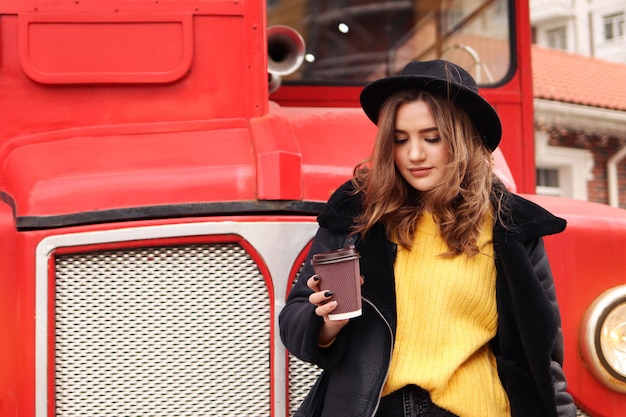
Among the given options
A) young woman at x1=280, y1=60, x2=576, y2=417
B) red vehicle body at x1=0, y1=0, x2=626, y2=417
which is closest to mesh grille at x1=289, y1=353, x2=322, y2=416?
red vehicle body at x1=0, y1=0, x2=626, y2=417

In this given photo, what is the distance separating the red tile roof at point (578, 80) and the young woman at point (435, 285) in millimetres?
7822

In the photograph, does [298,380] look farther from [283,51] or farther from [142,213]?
[283,51]

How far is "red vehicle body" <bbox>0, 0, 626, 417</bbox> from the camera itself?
1.84m

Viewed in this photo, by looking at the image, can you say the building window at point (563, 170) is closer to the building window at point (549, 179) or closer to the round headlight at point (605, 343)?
the building window at point (549, 179)

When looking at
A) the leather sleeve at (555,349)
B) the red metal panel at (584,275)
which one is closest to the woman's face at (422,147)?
the leather sleeve at (555,349)

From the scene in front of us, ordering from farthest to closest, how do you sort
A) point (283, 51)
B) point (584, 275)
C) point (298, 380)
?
point (283, 51), point (584, 275), point (298, 380)

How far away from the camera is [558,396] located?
5.09ft

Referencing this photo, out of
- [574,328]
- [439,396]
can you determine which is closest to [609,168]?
[574,328]

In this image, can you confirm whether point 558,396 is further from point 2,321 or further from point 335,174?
point 2,321

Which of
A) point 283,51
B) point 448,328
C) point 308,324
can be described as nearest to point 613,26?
point 283,51

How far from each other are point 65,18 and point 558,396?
5.22 ft

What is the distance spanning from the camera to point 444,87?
5.19 feet

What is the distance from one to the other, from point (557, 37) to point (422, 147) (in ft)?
67.4

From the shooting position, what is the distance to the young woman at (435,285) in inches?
59.2
